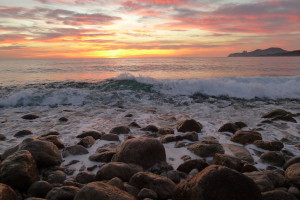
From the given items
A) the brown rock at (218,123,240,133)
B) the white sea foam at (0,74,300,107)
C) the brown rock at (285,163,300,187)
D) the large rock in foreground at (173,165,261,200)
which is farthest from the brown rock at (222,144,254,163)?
the white sea foam at (0,74,300,107)

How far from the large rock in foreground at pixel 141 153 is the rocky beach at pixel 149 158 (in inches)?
0.7

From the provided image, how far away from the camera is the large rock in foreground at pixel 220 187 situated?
253cm

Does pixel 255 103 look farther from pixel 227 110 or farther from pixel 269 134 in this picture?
pixel 269 134

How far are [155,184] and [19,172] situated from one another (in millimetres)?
1945

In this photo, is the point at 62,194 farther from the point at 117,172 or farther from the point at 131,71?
the point at 131,71

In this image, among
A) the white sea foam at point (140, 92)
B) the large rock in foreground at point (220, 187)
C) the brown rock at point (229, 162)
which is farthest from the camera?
the white sea foam at point (140, 92)

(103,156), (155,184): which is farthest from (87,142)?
(155,184)

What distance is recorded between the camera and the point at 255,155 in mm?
4891

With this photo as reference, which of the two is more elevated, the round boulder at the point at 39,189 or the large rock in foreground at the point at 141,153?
the large rock in foreground at the point at 141,153

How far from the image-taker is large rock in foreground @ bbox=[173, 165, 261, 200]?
253 cm

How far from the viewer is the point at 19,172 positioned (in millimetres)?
3475

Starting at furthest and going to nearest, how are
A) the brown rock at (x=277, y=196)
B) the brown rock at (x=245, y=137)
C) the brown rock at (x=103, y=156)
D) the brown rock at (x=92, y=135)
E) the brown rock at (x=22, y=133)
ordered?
the brown rock at (x=22, y=133)
the brown rock at (x=92, y=135)
the brown rock at (x=245, y=137)
the brown rock at (x=103, y=156)
the brown rock at (x=277, y=196)

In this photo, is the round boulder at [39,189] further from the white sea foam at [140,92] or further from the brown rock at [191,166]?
the white sea foam at [140,92]

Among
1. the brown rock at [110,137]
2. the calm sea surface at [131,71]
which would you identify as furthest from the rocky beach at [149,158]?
the calm sea surface at [131,71]
